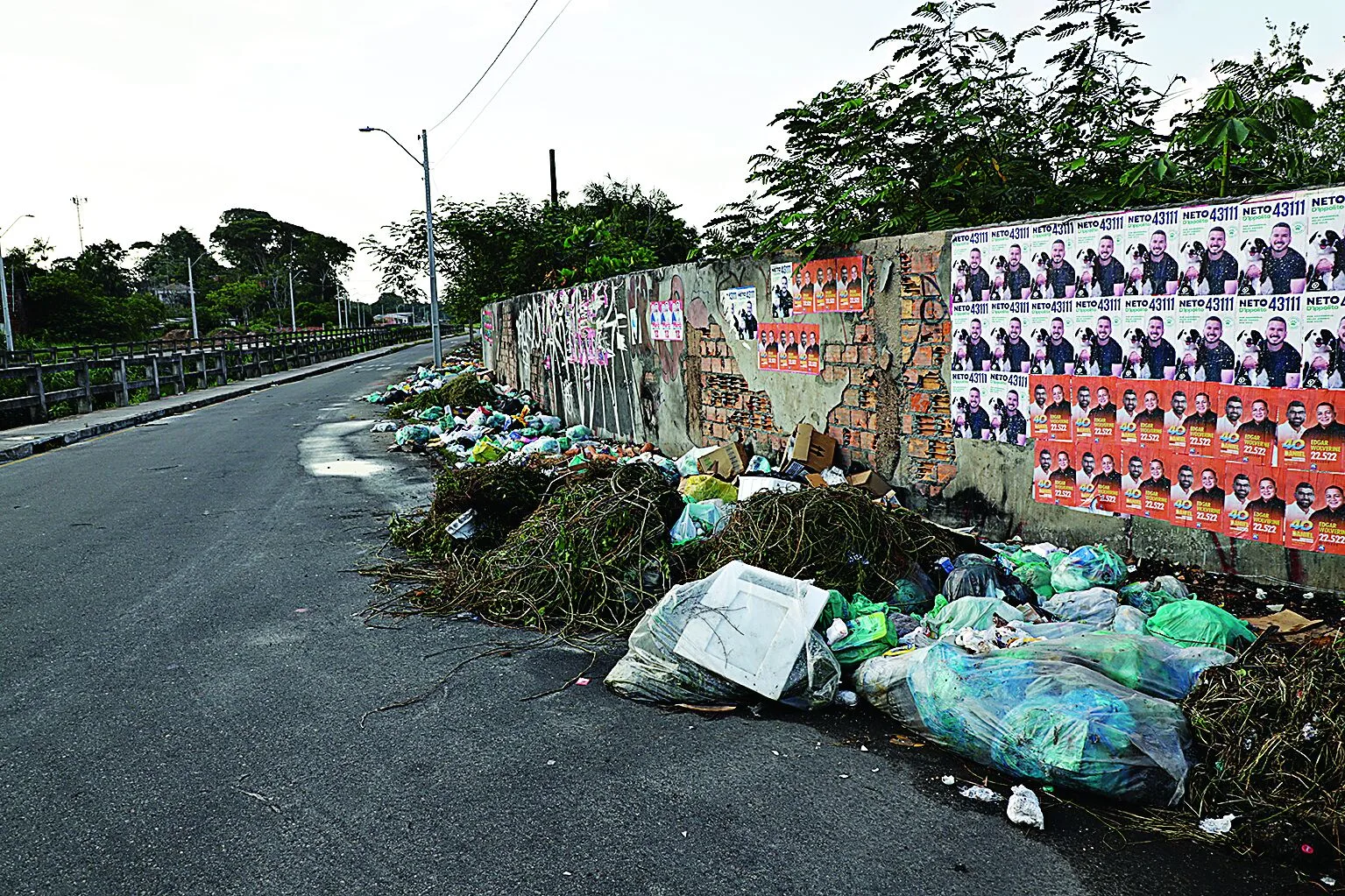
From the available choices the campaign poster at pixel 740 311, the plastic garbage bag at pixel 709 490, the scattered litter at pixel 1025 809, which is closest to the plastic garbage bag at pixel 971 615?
the scattered litter at pixel 1025 809

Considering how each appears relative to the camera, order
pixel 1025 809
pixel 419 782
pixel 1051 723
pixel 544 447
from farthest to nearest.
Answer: pixel 544 447
pixel 419 782
pixel 1051 723
pixel 1025 809

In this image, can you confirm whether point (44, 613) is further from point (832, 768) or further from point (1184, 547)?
point (1184, 547)

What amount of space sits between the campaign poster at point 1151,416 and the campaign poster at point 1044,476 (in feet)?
1.75

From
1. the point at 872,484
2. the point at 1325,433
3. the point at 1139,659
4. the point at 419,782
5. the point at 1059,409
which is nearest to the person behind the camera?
the point at 419,782

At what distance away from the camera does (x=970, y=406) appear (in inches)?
222

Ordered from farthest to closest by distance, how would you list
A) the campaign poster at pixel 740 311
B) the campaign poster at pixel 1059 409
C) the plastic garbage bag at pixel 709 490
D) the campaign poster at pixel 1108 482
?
1. the campaign poster at pixel 740 311
2. the plastic garbage bag at pixel 709 490
3. the campaign poster at pixel 1059 409
4. the campaign poster at pixel 1108 482

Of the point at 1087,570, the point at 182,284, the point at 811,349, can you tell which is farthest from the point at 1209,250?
the point at 182,284

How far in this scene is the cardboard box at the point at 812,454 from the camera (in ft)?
22.3

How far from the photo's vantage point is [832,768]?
3.15 metres

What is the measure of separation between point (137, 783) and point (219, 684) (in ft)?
2.89

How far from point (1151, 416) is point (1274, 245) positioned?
0.96 metres

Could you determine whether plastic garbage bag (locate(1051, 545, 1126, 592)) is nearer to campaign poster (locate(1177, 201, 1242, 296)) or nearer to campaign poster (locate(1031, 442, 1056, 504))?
campaign poster (locate(1031, 442, 1056, 504))

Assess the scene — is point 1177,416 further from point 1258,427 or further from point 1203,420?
point 1258,427

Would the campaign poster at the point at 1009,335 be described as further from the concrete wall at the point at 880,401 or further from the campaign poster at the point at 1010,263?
the concrete wall at the point at 880,401
